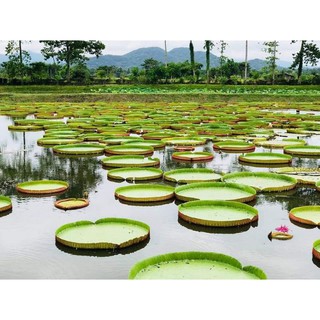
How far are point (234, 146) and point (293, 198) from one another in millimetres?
3864

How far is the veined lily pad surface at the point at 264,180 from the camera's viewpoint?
6.57m

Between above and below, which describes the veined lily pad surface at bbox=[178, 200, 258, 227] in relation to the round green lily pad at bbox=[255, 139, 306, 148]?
below

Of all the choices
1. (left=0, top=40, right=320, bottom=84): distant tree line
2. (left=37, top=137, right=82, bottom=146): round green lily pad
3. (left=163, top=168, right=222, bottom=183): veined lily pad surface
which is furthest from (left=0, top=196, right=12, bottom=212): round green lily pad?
(left=0, top=40, right=320, bottom=84): distant tree line

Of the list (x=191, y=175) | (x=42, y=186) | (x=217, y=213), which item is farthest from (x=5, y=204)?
(x=191, y=175)

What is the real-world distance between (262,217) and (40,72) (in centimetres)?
2863

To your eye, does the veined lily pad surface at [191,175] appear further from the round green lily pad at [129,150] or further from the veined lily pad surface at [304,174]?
the round green lily pad at [129,150]

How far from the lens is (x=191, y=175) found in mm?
7336

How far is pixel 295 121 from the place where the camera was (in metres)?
14.8

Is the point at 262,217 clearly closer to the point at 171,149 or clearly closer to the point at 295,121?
the point at 171,149

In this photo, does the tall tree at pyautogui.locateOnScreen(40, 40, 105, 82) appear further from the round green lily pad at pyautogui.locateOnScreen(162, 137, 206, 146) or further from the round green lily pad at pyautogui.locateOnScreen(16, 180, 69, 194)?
the round green lily pad at pyautogui.locateOnScreen(16, 180, 69, 194)

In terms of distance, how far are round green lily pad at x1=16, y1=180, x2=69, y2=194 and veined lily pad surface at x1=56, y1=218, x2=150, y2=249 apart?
5.73ft

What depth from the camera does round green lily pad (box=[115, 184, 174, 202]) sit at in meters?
6.17

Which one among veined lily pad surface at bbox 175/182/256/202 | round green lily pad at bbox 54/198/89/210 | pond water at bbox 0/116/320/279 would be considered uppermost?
veined lily pad surface at bbox 175/182/256/202

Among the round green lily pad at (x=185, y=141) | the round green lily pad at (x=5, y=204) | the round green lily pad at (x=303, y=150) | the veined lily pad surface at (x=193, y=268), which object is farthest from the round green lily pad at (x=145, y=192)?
the round green lily pad at (x=185, y=141)
